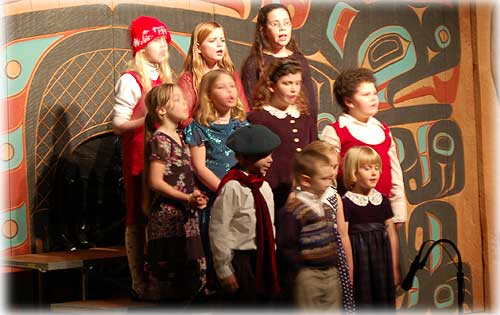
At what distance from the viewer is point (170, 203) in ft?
15.3

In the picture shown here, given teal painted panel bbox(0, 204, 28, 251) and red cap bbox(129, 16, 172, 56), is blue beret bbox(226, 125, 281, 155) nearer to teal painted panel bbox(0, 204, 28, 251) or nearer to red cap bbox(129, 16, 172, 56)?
red cap bbox(129, 16, 172, 56)

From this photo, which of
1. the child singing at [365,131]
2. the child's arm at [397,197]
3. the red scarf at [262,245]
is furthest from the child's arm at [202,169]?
the child's arm at [397,197]

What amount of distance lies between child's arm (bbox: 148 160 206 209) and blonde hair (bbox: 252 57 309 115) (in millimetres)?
558

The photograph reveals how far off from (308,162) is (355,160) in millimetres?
404

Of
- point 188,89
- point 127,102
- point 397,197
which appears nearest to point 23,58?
Answer: point 127,102

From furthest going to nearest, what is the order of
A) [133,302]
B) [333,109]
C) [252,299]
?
[333,109] → [133,302] → [252,299]

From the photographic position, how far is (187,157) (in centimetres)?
470

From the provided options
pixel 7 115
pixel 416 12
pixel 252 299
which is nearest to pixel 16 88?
pixel 7 115

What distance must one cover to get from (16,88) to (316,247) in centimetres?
167

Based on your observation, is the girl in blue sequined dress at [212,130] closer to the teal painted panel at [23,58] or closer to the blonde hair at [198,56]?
the blonde hair at [198,56]

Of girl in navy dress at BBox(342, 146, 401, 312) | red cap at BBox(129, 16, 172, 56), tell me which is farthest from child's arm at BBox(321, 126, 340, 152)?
red cap at BBox(129, 16, 172, 56)

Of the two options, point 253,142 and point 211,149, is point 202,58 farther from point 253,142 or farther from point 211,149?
point 253,142

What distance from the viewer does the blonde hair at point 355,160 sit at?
4.95 m

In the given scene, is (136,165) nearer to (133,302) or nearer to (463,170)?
(133,302)
